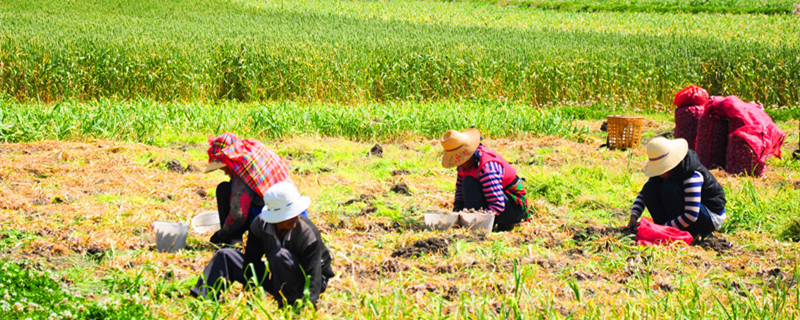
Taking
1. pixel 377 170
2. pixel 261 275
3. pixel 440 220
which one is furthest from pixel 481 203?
pixel 377 170

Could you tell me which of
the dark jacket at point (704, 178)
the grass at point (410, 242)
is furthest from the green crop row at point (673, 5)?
the dark jacket at point (704, 178)

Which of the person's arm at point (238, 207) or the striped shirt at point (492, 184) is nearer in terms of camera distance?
the person's arm at point (238, 207)

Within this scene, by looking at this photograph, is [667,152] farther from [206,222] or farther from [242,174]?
[206,222]

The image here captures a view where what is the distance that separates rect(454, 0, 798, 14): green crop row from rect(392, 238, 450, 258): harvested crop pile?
33.1 meters

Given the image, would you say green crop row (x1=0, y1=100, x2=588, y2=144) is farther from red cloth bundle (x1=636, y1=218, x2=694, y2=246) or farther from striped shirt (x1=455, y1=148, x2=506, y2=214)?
red cloth bundle (x1=636, y1=218, x2=694, y2=246)

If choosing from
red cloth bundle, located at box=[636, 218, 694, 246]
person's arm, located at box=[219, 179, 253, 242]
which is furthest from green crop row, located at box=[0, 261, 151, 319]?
red cloth bundle, located at box=[636, 218, 694, 246]

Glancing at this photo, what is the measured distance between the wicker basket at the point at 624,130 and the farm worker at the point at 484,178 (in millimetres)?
3780

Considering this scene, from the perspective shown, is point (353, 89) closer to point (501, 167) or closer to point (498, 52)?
point (498, 52)

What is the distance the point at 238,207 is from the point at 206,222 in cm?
76

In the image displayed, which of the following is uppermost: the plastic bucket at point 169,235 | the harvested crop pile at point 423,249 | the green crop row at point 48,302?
the green crop row at point 48,302

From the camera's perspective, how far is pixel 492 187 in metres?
4.93

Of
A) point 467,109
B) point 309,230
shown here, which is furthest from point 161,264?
point 467,109

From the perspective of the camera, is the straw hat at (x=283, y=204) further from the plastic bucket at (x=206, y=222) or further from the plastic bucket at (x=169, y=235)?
the plastic bucket at (x=206, y=222)

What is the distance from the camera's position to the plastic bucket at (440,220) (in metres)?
4.98
